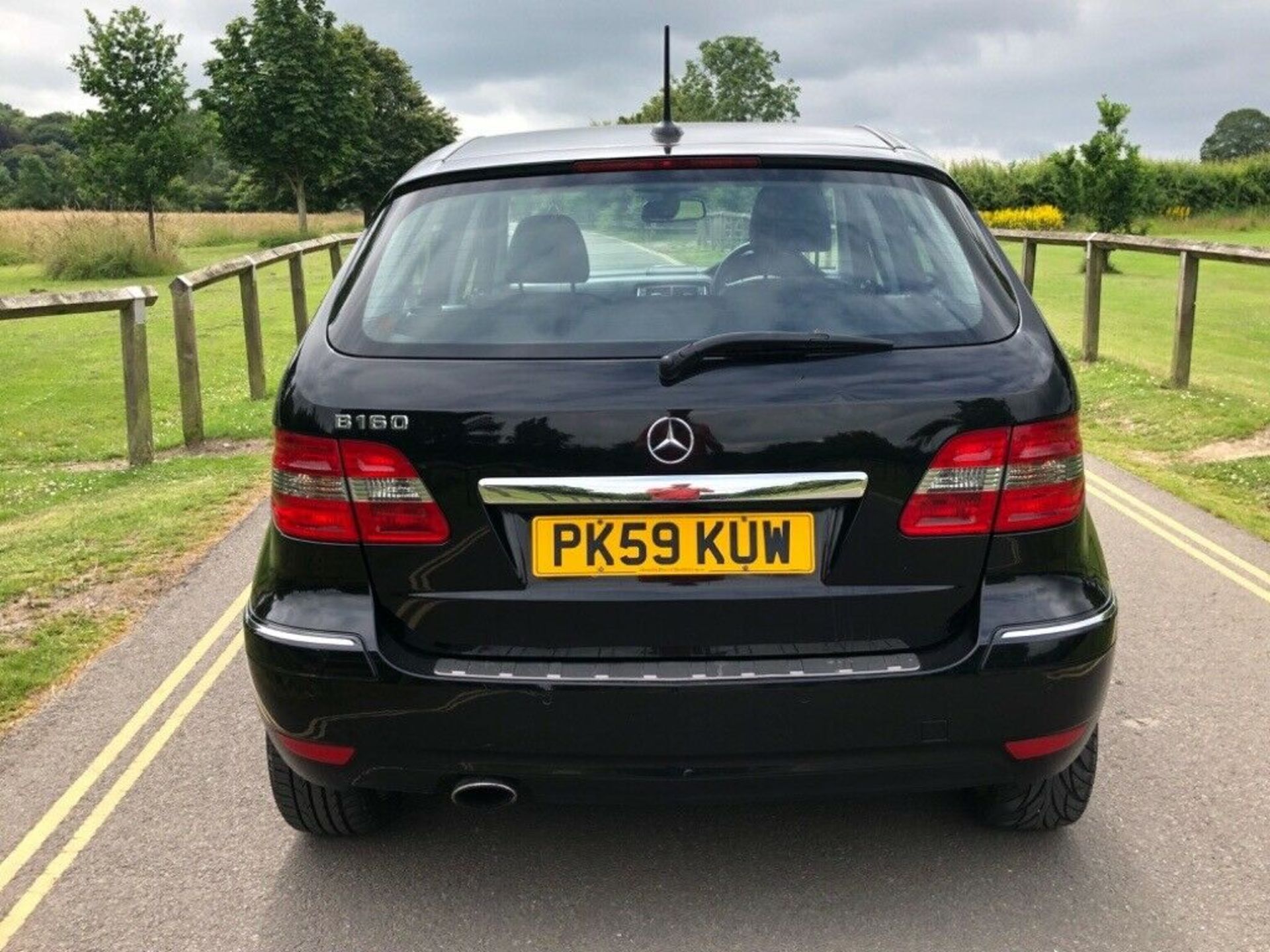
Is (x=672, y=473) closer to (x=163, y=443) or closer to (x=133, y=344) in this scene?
(x=133, y=344)

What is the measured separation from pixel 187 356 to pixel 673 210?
7.56 metres

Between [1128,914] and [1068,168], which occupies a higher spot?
[1068,168]

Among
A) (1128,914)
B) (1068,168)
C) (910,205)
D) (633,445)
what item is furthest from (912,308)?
(1068,168)

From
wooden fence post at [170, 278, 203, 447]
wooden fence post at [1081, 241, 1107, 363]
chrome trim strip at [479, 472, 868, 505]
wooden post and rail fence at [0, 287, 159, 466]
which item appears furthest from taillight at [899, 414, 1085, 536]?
wooden fence post at [1081, 241, 1107, 363]

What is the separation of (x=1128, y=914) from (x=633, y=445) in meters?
1.57

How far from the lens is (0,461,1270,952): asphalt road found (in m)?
3.03

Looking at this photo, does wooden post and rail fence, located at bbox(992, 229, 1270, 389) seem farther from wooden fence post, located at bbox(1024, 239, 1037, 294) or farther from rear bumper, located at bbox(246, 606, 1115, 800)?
rear bumper, located at bbox(246, 606, 1115, 800)

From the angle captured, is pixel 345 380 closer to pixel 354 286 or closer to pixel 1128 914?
pixel 354 286

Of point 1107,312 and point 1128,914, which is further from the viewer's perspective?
point 1107,312

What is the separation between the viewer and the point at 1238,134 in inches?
4850

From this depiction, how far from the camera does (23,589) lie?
6102mm

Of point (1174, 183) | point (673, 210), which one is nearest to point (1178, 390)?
point (673, 210)

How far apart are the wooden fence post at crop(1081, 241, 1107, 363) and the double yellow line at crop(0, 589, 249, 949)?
10294 mm

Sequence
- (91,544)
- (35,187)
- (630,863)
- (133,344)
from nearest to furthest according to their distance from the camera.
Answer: (630,863) < (91,544) < (133,344) < (35,187)
